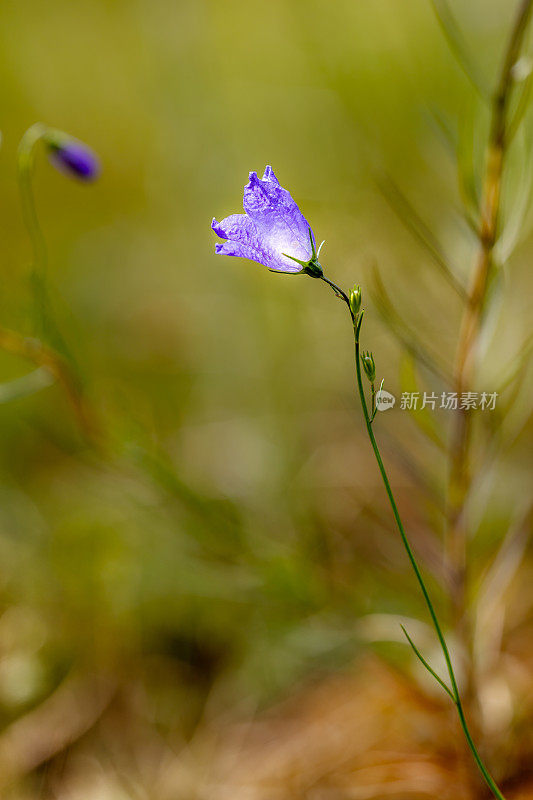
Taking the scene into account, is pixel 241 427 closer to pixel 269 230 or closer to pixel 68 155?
pixel 68 155

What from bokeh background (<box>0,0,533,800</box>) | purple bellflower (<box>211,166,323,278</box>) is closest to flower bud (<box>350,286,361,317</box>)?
purple bellflower (<box>211,166,323,278</box>)

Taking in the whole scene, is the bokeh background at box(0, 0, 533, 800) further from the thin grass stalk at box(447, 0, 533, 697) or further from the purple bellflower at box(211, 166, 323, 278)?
the purple bellflower at box(211, 166, 323, 278)

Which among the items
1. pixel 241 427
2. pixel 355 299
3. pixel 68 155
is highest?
pixel 68 155

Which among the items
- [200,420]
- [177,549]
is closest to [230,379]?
[200,420]

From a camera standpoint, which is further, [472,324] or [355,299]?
[472,324]

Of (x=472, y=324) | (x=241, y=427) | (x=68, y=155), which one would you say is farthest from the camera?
(x=241, y=427)

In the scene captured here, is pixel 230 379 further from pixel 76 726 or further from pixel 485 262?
pixel 485 262

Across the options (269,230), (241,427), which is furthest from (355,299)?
(241,427)

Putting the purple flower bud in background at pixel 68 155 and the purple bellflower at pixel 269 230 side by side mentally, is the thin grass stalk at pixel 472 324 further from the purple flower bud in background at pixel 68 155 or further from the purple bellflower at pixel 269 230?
the purple flower bud in background at pixel 68 155

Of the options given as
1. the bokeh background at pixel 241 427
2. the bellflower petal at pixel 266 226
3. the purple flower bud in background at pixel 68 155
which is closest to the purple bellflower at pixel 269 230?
the bellflower petal at pixel 266 226
